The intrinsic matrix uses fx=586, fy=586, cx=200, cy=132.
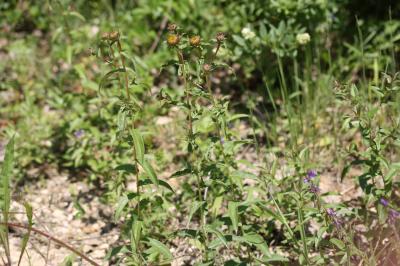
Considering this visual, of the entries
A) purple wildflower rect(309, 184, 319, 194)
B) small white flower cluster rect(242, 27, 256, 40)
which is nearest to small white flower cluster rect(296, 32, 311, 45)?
small white flower cluster rect(242, 27, 256, 40)

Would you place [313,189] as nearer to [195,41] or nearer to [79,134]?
[195,41]

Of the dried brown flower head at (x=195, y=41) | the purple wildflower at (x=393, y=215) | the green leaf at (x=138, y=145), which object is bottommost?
the purple wildflower at (x=393, y=215)

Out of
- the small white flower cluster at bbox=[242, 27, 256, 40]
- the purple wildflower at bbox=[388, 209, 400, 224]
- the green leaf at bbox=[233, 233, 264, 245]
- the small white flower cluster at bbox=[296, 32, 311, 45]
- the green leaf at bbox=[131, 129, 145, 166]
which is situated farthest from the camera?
the small white flower cluster at bbox=[242, 27, 256, 40]

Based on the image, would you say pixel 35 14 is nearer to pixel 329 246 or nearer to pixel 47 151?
pixel 47 151

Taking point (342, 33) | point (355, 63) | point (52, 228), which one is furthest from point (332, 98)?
point (52, 228)

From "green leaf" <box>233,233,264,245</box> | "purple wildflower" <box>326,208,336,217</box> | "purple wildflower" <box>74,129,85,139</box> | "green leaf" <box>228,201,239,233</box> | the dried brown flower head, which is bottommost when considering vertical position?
"green leaf" <box>233,233,264,245</box>

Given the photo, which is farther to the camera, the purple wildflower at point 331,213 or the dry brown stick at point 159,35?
the dry brown stick at point 159,35

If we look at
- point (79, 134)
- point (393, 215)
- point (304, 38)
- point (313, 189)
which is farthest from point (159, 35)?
point (393, 215)

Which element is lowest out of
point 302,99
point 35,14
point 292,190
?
point 292,190

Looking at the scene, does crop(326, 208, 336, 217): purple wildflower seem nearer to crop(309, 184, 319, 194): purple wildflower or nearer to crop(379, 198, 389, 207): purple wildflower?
crop(309, 184, 319, 194): purple wildflower

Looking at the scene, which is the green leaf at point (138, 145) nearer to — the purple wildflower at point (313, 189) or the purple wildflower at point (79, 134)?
the purple wildflower at point (313, 189)

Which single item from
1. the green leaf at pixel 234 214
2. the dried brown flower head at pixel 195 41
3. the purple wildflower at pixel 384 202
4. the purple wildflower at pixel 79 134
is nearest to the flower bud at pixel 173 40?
the dried brown flower head at pixel 195 41
